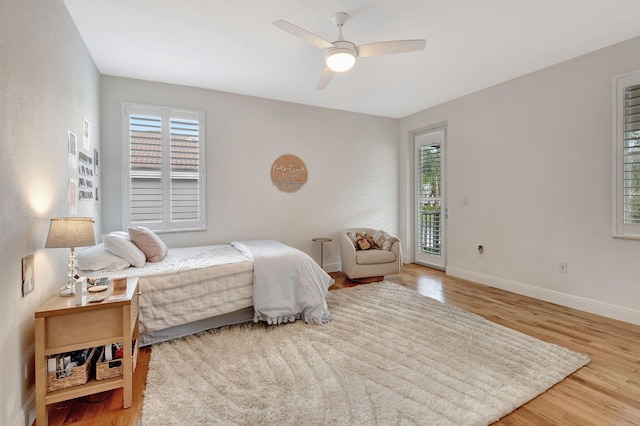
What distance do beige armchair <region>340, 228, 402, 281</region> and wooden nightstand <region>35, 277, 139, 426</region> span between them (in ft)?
9.13

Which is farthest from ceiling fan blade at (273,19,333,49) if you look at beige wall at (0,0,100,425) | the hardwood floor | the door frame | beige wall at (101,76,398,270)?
the door frame

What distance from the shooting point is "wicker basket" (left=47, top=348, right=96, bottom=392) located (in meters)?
1.55

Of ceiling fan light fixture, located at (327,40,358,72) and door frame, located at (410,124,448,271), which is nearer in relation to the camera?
ceiling fan light fixture, located at (327,40,358,72)

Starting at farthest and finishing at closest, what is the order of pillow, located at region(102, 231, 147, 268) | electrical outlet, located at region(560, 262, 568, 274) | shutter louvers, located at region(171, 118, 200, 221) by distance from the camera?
1. shutter louvers, located at region(171, 118, 200, 221)
2. electrical outlet, located at region(560, 262, 568, 274)
3. pillow, located at region(102, 231, 147, 268)

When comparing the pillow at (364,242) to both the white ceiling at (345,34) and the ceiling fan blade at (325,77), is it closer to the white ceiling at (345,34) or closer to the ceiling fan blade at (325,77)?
the white ceiling at (345,34)

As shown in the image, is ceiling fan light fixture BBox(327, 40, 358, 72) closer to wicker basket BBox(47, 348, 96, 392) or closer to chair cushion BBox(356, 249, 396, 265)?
chair cushion BBox(356, 249, 396, 265)

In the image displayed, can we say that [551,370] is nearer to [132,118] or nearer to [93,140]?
[93,140]

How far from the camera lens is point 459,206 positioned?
4.38 m

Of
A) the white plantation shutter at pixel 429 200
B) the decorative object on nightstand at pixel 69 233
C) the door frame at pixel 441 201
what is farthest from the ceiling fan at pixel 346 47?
the white plantation shutter at pixel 429 200

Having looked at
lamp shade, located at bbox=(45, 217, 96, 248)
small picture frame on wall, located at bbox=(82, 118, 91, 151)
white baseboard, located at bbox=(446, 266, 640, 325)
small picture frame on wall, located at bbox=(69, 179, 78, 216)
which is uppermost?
small picture frame on wall, located at bbox=(82, 118, 91, 151)

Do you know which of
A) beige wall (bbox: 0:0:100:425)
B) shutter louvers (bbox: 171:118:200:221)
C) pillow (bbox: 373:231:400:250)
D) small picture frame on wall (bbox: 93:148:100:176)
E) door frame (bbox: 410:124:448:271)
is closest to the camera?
beige wall (bbox: 0:0:100:425)

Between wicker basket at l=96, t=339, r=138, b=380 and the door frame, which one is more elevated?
the door frame

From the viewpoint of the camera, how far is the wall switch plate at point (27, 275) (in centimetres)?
150

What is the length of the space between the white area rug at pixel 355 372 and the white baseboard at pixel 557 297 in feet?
3.74
